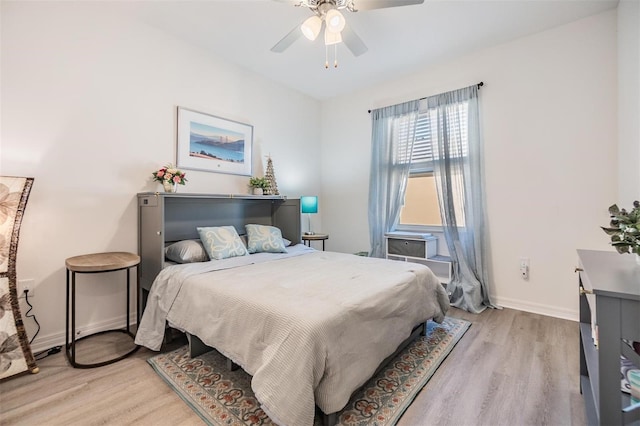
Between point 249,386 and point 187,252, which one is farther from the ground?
point 187,252

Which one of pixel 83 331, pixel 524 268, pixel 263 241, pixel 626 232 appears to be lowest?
pixel 83 331

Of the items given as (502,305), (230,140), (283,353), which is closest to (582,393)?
(502,305)

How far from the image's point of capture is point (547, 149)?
2760mm

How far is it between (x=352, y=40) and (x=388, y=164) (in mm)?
1812

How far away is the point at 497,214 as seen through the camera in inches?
120

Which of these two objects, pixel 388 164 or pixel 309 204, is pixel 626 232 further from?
pixel 309 204

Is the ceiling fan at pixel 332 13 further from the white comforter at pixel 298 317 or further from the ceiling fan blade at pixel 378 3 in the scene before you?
the white comforter at pixel 298 317

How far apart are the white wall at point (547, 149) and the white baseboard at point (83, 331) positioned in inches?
151

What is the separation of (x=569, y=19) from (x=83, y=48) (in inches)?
173

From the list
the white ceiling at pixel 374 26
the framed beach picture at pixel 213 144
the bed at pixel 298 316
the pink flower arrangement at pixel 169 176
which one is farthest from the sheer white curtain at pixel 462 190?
the pink flower arrangement at pixel 169 176

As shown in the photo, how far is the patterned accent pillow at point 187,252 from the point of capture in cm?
242

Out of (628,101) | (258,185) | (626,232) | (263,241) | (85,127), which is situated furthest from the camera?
(258,185)

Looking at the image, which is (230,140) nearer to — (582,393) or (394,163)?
(394,163)

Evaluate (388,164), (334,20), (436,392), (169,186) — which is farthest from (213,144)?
(436,392)
